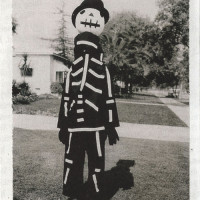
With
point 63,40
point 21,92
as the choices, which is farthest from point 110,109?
point 21,92

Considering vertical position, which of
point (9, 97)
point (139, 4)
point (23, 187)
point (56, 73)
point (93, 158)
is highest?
point (139, 4)

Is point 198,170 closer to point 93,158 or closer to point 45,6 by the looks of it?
point 93,158

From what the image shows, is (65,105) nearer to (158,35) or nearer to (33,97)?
(33,97)

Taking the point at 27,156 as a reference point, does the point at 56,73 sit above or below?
above

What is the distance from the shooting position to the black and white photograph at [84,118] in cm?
233

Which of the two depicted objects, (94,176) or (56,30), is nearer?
(94,176)

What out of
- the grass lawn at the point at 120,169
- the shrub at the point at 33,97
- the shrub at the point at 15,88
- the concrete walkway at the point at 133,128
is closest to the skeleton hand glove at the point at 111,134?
the grass lawn at the point at 120,169

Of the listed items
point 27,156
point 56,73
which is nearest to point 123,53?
point 56,73

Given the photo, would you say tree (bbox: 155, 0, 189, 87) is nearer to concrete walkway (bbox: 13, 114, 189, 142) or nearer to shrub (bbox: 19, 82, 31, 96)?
concrete walkway (bbox: 13, 114, 189, 142)

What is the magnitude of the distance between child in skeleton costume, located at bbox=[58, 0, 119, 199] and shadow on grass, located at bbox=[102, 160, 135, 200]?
0.17 meters

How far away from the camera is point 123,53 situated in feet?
16.3

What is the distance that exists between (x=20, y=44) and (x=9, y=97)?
0.54 meters

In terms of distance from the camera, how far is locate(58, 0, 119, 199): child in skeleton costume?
231cm

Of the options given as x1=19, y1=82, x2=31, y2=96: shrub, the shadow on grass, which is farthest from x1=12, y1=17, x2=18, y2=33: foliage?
the shadow on grass
